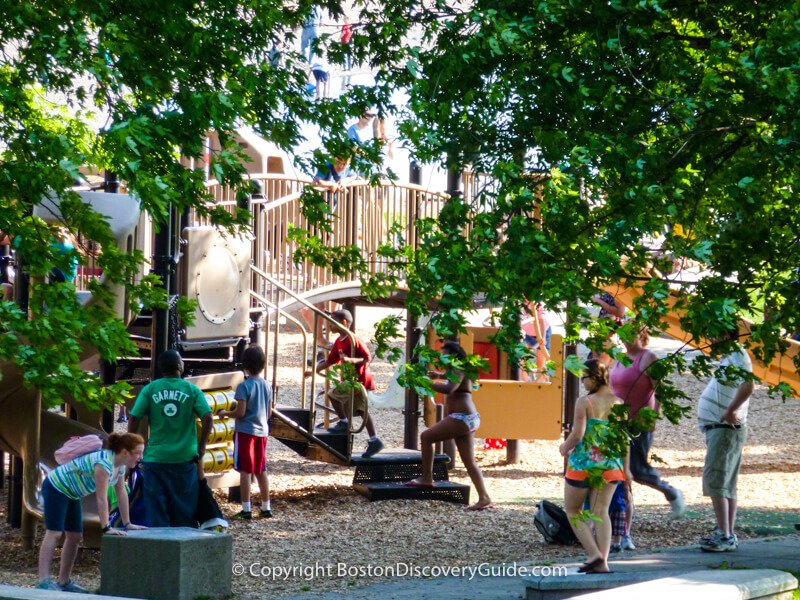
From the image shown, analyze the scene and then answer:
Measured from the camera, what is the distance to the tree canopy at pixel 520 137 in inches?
249

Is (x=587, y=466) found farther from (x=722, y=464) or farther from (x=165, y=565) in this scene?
(x=165, y=565)

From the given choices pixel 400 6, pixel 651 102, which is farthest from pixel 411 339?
pixel 651 102

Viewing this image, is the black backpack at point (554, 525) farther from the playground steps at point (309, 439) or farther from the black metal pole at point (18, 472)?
the black metal pole at point (18, 472)

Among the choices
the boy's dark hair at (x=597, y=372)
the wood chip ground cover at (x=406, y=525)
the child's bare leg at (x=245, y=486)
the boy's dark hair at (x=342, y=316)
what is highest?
the boy's dark hair at (x=342, y=316)

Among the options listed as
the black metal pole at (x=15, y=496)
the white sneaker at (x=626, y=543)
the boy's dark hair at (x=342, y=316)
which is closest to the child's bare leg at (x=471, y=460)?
the white sneaker at (x=626, y=543)

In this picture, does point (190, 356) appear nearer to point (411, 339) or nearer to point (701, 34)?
point (411, 339)

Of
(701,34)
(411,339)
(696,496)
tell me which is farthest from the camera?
(411,339)

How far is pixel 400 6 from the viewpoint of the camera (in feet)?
28.6

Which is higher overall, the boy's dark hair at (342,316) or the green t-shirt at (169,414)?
the boy's dark hair at (342,316)

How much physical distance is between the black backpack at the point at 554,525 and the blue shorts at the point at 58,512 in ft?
12.2

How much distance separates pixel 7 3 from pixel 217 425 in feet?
17.6

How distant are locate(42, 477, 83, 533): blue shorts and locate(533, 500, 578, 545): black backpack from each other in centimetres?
373

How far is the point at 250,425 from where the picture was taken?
1111cm

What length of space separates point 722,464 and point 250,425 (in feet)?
13.6
